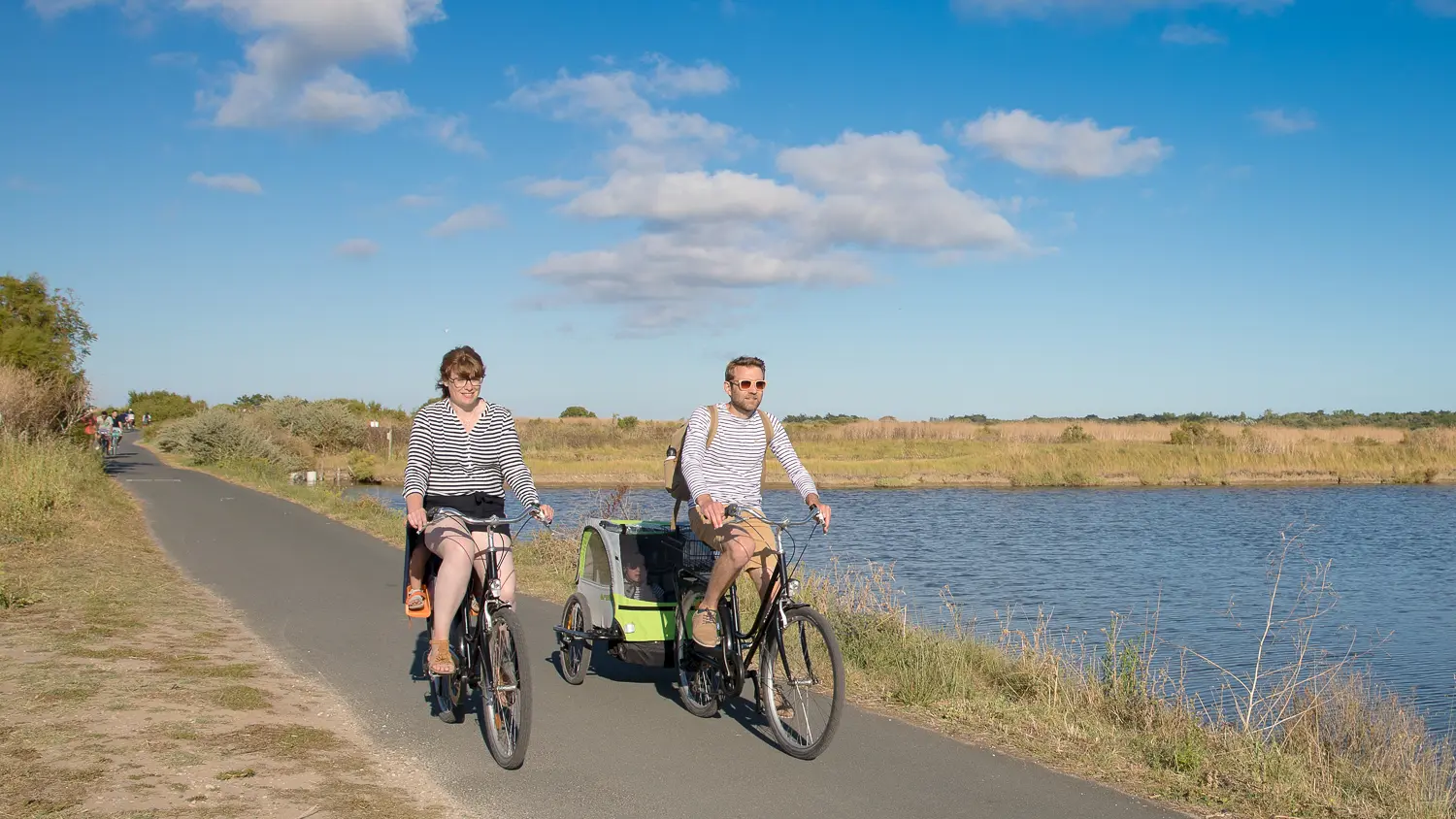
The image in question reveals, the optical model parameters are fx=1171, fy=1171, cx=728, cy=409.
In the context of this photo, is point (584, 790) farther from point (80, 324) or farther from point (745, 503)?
point (80, 324)

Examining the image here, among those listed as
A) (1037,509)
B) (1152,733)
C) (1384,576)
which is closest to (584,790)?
(1152,733)

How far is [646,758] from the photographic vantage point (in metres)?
6.05

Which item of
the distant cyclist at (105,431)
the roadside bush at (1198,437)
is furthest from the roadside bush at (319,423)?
the roadside bush at (1198,437)

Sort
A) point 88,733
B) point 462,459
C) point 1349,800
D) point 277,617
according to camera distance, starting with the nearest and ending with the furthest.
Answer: point 1349,800 → point 88,733 → point 462,459 → point 277,617

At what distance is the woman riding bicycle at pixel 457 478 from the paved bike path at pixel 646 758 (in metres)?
0.80

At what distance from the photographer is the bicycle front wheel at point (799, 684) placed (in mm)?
5988

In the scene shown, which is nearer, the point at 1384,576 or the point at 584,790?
the point at 584,790

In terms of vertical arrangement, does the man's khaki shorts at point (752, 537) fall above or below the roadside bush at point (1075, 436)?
below

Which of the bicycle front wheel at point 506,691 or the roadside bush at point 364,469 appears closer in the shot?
the bicycle front wheel at point 506,691

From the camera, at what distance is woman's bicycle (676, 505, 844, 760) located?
19.6 ft

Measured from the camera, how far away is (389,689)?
7.54 m

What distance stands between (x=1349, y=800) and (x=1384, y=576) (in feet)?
55.4

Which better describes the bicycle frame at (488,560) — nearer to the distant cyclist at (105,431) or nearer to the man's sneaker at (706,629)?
the man's sneaker at (706,629)

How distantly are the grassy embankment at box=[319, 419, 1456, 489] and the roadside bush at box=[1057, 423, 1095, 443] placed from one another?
0.07m
